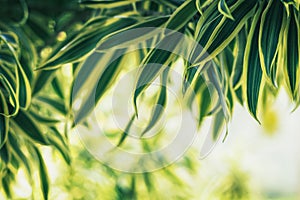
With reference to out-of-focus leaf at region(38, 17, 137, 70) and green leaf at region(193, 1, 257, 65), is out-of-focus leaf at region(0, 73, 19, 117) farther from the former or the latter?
green leaf at region(193, 1, 257, 65)

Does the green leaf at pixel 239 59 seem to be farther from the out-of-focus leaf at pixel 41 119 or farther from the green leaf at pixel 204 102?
the out-of-focus leaf at pixel 41 119

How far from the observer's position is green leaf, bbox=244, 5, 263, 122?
0.53 metres

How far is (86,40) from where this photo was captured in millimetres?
638

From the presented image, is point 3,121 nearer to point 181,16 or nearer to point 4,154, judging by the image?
point 4,154

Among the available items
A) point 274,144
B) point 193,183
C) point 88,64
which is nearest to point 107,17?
point 88,64

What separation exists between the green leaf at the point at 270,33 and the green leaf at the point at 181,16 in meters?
0.08

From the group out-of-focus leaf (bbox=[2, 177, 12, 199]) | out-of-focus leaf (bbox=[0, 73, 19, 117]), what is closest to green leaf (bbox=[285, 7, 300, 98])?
out-of-focus leaf (bbox=[0, 73, 19, 117])

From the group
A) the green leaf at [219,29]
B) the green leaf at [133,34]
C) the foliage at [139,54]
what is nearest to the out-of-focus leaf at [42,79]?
the foliage at [139,54]

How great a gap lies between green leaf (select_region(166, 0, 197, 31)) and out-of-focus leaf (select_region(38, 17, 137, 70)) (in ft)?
0.31

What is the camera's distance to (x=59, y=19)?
0.75m

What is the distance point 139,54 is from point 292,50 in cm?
20

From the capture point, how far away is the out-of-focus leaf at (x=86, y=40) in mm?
610

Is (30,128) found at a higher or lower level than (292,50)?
lower

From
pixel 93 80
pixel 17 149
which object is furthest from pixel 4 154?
pixel 93 80
